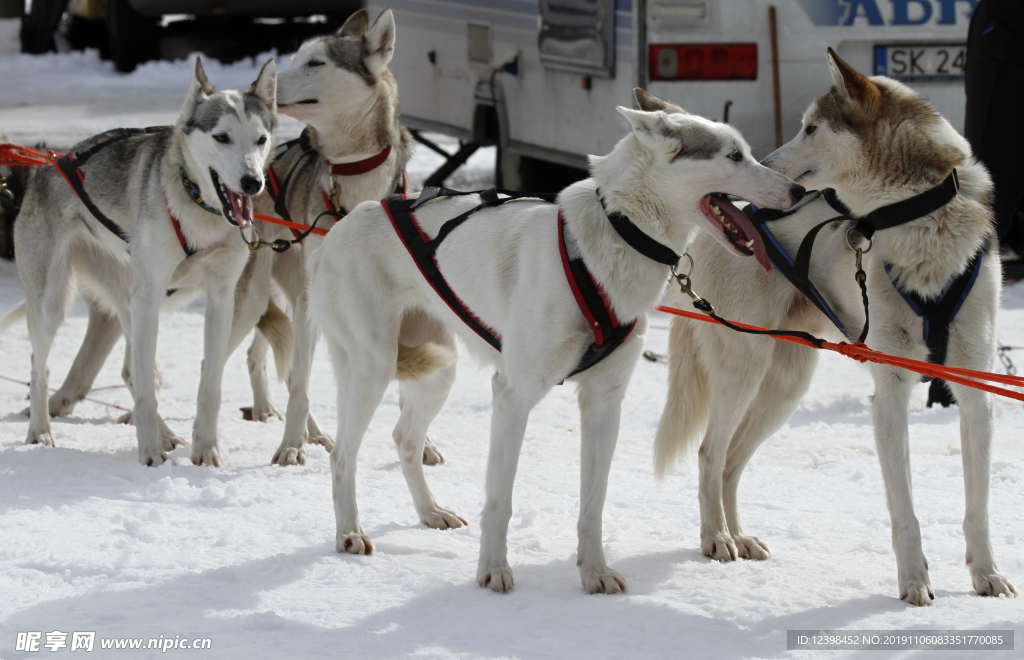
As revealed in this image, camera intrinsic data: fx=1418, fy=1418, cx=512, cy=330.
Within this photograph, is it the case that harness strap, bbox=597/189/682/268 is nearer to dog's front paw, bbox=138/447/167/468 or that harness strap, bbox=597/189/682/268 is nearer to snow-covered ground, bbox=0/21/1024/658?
snow-covered ground, bbox=0/21/1024/658

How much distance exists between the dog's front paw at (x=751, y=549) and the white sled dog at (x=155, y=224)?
2025mm

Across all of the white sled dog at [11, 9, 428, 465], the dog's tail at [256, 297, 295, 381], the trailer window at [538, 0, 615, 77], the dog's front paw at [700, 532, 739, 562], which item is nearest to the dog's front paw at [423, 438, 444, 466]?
the white sled dog at [11, 9, 428, 465]

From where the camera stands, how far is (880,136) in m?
3.85

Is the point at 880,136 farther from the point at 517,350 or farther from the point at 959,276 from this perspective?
the point at 517,350

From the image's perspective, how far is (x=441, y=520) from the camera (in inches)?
174

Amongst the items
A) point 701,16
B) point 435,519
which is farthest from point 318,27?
point 435,519

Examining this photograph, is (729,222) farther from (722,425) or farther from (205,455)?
(205,455)

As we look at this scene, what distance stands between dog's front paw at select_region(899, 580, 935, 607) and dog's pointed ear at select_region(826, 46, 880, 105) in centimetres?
129

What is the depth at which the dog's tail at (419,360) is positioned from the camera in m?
4.17

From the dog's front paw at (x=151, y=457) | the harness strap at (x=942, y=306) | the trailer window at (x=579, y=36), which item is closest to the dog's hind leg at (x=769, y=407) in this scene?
the harness strap at (x=942, y=306)

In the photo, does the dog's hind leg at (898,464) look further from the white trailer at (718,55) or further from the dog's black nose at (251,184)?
the white trailer at (718,55)

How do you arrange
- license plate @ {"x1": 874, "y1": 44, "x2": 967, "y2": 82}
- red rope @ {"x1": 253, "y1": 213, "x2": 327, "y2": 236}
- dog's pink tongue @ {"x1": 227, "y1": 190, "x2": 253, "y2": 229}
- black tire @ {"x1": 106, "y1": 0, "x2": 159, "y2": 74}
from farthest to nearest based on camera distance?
black tire @ {"x1": 106, "y1": 0, "x2": 159, "y2": 74}, license plate @ {"x1": 874, "y1": 44, "x2": 967, "y2": 82}, red rope @ {"x1": 253, "y1": 213, "x2": 327, "y2": 236}, dog's pink tongue @ {"x1": 227, "y1": 190, "x2": 253, "y2": 229}

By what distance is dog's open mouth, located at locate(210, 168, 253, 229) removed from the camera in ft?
16.5

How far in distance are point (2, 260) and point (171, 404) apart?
3.25 meters
